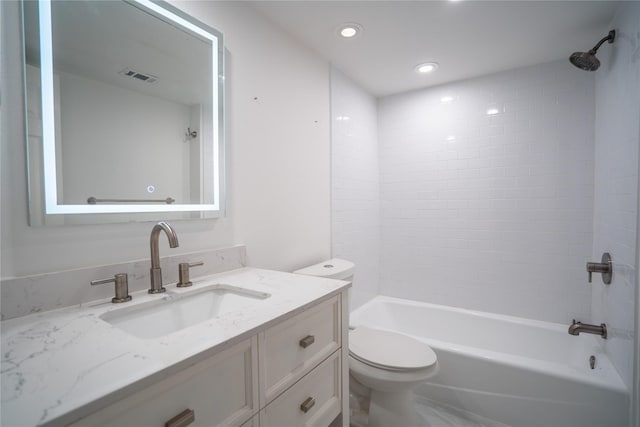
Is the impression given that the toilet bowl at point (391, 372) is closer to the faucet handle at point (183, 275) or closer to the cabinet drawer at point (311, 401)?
the cabinet drawer at point (311, 401)

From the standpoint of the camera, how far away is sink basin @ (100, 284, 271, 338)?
96cm

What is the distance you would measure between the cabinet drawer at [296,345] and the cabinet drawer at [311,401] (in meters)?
0.03

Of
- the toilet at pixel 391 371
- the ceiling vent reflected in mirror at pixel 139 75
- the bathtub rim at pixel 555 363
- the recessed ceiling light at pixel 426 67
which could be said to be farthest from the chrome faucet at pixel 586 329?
the ceiling vent reflected in mirror at pixel 139 75

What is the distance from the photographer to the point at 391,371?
1481 millimetres

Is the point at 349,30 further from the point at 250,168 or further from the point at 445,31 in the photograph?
the point at 250,168

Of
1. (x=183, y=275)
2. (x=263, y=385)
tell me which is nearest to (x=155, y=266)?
(x=183, y=275)

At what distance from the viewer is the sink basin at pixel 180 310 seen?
962 millimetres

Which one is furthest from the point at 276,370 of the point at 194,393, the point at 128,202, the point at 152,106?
the point at 152,106

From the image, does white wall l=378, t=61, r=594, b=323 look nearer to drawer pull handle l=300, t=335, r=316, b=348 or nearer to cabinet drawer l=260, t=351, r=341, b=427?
cabinet drawer l=260, t=351, r=341, b=427

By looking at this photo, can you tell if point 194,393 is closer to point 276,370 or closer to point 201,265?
point 276,370

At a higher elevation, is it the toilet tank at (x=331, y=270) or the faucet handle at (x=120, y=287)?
the faucet handle at (x=120, y=287)

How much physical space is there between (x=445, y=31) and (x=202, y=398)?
7.02 feet

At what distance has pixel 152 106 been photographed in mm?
1214

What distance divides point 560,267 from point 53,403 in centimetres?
278
